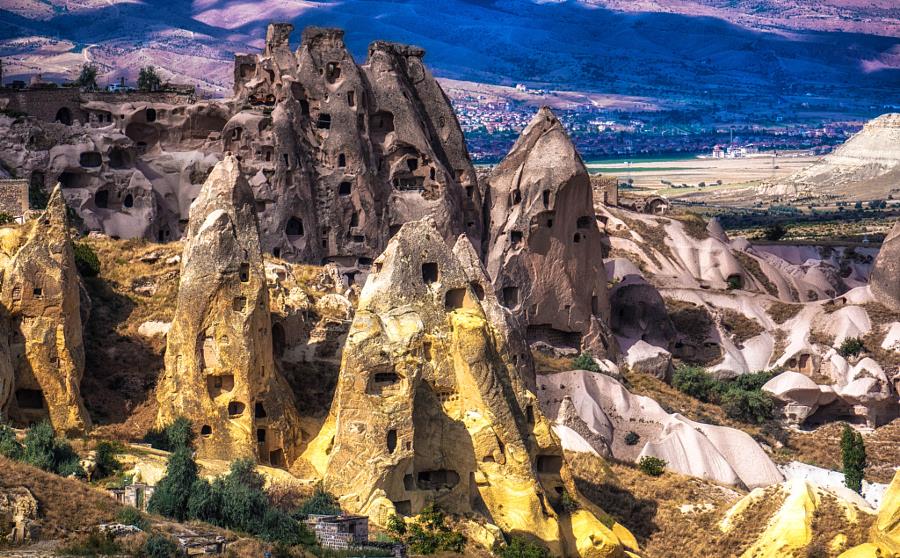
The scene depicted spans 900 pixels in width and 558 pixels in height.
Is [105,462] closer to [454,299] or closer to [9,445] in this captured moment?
[9,445]

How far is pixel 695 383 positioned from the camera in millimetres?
59875

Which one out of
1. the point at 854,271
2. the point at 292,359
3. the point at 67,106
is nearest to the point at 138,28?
the point at 854,271

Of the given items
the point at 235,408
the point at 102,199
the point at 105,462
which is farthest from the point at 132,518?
the point at 102,199

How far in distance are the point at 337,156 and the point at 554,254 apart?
790cm

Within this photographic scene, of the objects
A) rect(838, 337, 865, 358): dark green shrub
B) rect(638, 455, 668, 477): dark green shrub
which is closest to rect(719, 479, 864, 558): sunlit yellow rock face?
rect(638, 455, 668, 477): dark green shrub

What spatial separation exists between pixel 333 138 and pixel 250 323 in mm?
26249

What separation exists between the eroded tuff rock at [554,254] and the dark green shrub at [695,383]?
2.74m

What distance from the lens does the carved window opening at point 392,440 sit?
34469 millimetres

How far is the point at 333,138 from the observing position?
6331 centimetres

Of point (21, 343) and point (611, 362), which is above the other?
point (21, 343)

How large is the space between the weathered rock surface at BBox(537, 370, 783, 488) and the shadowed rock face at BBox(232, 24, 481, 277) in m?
11.4

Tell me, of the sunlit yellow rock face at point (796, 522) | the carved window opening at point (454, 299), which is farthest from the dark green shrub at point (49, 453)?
the sunlit yellow rock face at point (796, 522)

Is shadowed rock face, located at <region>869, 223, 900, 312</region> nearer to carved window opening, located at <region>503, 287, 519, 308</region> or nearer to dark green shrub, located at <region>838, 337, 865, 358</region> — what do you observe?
dark green shrub, located at <region>838, 337, 865, 358</region>

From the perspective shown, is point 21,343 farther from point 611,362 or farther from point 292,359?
point 611,362
